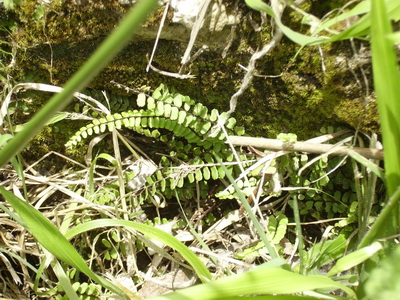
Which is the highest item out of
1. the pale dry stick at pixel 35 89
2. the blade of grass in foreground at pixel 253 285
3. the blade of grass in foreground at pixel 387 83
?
the pale dry stick at pixel 35 89

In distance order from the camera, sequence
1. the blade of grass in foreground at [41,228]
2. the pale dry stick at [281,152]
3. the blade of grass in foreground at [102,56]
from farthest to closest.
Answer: the pale dry stick at [281,152] → the blade of grass in foreground at [41,228] → the blade of grass in foreground at [102,56]

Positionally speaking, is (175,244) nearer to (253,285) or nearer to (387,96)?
(253,285)

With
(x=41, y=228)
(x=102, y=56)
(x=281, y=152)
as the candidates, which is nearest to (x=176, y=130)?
(x=281, y=152)

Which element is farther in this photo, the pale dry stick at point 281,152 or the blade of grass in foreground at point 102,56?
the pale dry stick at point 281,152

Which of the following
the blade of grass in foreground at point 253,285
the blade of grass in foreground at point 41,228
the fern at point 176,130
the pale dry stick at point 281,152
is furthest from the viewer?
the fern at point 176,130

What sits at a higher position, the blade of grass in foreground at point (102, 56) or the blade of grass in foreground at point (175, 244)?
the blade of grass in foreground at point (102, 56)

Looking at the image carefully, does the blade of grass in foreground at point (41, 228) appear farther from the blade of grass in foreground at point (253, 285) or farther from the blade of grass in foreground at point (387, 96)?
the blade of grass in foreground at point (387, 96)

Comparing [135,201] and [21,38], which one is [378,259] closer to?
[135,201]

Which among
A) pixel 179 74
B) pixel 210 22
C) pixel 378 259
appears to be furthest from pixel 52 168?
pixel 378 259

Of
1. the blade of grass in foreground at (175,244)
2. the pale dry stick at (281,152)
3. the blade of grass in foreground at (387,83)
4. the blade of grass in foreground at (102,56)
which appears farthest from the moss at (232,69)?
the blade of grass in foreground at (102,56)
